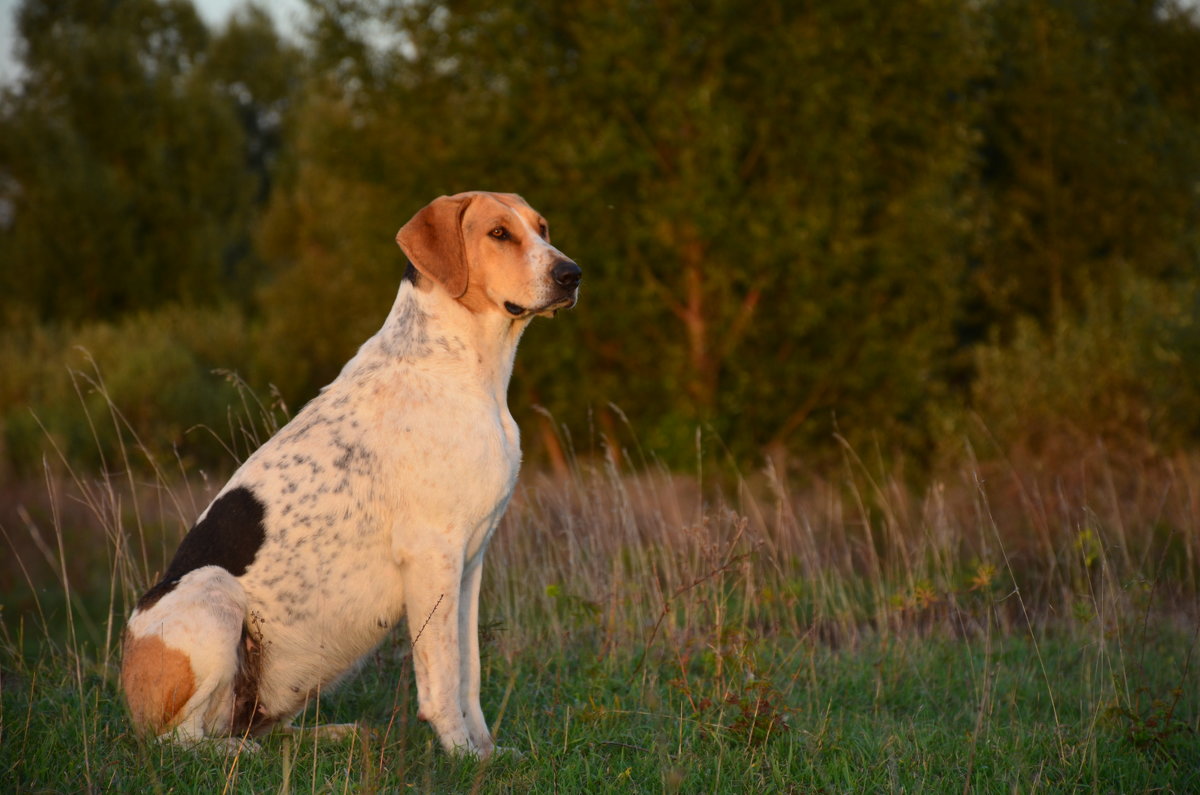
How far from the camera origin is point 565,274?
4605mm

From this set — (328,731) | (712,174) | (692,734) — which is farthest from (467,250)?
(712,174)

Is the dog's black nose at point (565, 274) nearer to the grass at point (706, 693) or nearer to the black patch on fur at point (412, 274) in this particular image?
the black patch on fur at point (412, 274)

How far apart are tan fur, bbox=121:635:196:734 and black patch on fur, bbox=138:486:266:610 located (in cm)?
20

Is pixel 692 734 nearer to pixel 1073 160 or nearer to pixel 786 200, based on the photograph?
pixel 786 200

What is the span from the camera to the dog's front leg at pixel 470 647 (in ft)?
15.0

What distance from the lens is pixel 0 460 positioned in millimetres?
16422

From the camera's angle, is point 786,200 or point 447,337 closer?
point 447,337

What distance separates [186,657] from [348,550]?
71 cm

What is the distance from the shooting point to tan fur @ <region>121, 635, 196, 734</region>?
13.5 feet

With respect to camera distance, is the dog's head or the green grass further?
the dog's head

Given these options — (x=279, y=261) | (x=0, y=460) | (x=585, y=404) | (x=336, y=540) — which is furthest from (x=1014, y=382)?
(x=279, y=261)

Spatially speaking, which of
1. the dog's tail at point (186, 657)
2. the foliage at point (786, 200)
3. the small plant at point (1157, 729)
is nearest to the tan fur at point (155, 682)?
the dog's tail at point (186, 657)

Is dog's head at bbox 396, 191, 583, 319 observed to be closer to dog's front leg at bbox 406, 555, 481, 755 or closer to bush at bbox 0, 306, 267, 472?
dog's front leg at bbox 406, 555, 481, 755

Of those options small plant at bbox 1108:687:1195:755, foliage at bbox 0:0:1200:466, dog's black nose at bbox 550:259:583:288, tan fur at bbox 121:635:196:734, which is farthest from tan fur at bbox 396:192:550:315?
foliage at bbox 0:0:1200:466
